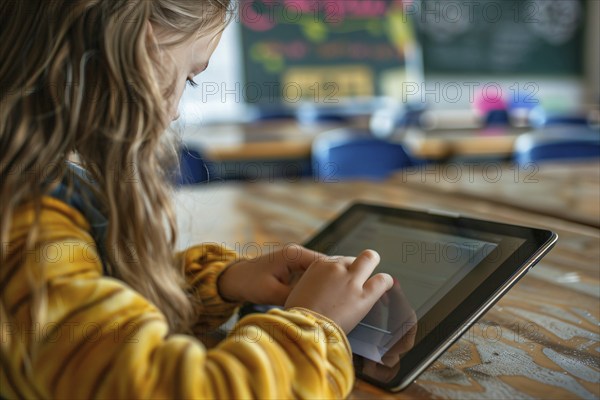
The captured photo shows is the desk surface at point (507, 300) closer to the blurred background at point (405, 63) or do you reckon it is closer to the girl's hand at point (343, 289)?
the girl's hand at point (343, 289)

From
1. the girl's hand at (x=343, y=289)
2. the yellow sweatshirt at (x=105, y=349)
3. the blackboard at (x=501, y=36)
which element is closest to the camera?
the yellow sweatshirt at (x=105, y=349)

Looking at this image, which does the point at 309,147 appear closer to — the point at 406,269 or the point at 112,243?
the point at 406,269

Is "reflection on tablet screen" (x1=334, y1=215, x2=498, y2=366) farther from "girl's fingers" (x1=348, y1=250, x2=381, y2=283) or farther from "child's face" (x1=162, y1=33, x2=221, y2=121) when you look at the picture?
"child's face" (x1=162, y1=33, x2=221, y2=121)

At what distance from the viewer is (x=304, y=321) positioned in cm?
50

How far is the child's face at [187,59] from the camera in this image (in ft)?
1.85

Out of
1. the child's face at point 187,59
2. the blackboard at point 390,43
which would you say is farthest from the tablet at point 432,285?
the blackboard at point 390,43

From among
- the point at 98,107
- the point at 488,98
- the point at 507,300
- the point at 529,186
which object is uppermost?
the point at 98,107

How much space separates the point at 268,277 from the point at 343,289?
134 millimetres

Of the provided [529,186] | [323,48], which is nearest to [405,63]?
[323,48]

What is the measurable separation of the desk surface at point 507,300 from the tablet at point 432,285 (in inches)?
1.0

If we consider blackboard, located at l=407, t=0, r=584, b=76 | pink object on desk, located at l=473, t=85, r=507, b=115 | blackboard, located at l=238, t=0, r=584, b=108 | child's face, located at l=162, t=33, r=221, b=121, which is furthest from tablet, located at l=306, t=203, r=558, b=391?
blackboard, located at l=407, t=0, r=584, b=76

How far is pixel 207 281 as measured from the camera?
71 cm

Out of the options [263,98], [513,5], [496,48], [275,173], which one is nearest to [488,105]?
[496,48]

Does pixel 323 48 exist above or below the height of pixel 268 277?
below
